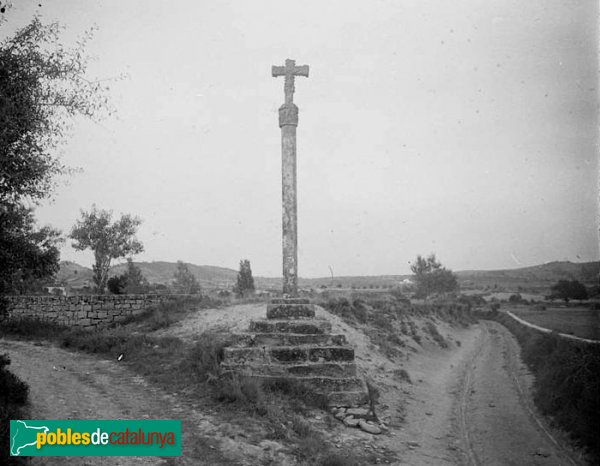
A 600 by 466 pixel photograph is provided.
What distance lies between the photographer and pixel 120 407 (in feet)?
23.2

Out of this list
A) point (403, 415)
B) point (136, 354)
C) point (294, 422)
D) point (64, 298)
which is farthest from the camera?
point (64, 298)

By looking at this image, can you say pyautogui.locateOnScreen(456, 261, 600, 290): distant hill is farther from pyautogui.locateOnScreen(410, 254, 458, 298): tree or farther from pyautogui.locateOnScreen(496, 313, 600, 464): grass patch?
pyautogui.locateOnScreen(496, 313, 600, 464): grass patch

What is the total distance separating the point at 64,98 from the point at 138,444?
275 inches

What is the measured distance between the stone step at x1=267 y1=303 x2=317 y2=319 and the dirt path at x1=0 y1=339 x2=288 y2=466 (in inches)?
113

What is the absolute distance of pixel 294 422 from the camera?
658 cm

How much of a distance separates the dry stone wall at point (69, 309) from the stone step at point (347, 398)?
11617 millimetres

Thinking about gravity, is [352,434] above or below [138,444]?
below

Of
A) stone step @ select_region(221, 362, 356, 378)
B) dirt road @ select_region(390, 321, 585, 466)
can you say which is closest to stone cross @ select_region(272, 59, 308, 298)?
stone step @ select_region(221, 362, 356, 378)

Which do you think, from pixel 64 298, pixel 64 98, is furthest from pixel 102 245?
pixel 64 98

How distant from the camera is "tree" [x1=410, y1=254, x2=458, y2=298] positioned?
2399 inches

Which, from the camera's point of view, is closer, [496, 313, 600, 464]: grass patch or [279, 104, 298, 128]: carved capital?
[496, 313, 600, 464]: grass patch

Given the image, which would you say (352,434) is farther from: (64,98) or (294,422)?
(64,98)

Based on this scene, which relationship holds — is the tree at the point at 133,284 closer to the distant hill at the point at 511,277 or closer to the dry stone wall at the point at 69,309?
the dry stone wall at the point at 69,309

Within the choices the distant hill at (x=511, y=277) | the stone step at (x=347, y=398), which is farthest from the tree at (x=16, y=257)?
the distant hill at (x=511, y=277)
